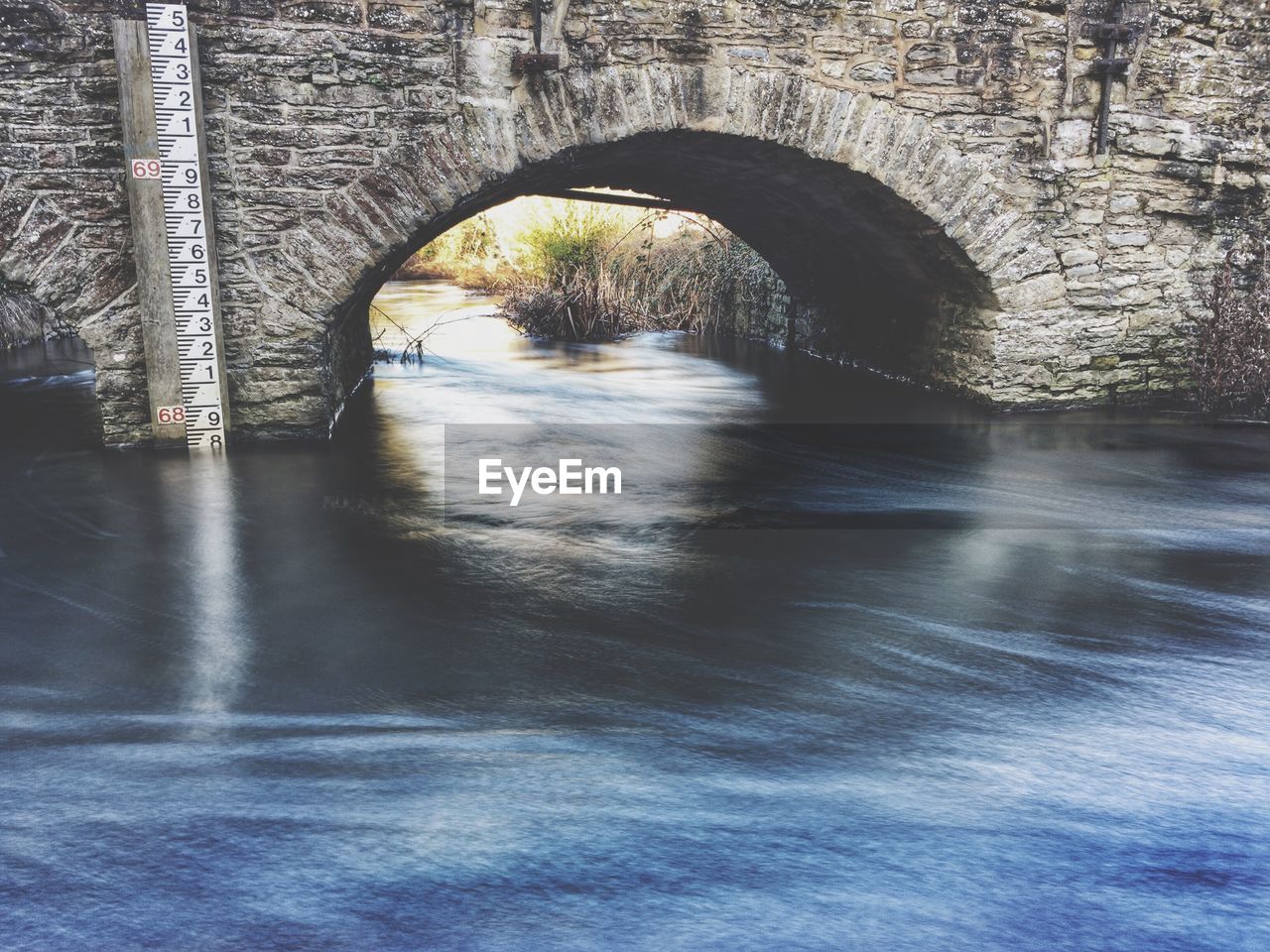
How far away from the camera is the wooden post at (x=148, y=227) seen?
4734 mm

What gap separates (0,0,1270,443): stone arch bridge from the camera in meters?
4.91

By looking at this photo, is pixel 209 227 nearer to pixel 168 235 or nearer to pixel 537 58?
pixel 168 235

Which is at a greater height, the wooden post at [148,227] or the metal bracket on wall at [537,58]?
the metal bracket on wall at [537,58]

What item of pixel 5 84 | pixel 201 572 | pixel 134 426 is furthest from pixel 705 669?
pixel 5 84

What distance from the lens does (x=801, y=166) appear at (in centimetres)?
611

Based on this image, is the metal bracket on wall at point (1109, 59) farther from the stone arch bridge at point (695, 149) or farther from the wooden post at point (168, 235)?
the wooden post at point (168, 235)

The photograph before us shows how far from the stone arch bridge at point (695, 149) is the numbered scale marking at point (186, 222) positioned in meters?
0.12

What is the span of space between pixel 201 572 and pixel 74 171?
234 cm

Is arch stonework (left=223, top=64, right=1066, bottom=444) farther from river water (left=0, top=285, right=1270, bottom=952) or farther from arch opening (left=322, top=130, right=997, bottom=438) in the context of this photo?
river water (left=0, top=285, right=1270, bottom=952)

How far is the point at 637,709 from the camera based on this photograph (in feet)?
8.81

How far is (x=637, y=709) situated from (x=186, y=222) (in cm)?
362

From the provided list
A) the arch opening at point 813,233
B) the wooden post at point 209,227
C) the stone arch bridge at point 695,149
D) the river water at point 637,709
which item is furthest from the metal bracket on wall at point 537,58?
the river water at point 637,709

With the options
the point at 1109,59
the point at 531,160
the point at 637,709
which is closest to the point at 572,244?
the point at 531,160

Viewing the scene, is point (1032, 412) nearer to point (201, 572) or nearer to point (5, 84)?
point (201, 572)
